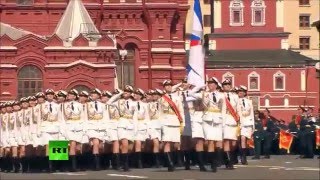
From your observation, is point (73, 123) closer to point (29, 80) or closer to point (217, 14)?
point (29, 80)

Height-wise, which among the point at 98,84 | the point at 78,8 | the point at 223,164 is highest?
the point at 78,8

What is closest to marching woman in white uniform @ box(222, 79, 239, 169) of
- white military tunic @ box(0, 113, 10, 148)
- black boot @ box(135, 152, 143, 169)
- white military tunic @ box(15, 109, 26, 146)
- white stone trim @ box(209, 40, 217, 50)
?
black boot @ box(135, 152, 143, 169)

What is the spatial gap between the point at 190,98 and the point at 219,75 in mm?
70265

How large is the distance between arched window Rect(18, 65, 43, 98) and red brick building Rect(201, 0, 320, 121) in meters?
29.6

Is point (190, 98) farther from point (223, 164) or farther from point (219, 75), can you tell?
point (219, 75)

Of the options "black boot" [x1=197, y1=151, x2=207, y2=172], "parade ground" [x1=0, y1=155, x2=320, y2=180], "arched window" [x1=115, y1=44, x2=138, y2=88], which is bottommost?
"parade ground" [x1=0, y1=155, x2=320, y2=180]

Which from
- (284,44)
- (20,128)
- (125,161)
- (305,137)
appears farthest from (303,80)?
(125,161)

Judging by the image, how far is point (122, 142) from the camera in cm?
2561

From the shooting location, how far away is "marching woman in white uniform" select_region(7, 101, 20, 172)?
28.9 metres

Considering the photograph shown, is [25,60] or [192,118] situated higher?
[25,60]

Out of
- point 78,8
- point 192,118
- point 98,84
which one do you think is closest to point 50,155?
point 192,118

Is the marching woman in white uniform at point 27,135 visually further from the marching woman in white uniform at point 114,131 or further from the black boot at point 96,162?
the marching woman in white uniform at point 114,131

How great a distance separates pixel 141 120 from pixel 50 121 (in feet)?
6.86

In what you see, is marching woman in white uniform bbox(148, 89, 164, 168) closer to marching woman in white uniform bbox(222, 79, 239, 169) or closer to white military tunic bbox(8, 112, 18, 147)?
marching woman in white uniform bbox(222, 79, 239, 169)
